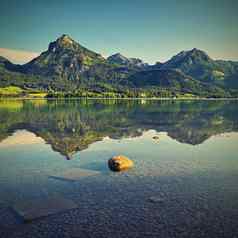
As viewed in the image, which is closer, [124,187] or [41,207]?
[41,207]

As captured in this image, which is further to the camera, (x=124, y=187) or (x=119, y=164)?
(x=119, y=164)

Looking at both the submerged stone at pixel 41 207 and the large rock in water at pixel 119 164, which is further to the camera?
the large rock in water at pixel 119 164

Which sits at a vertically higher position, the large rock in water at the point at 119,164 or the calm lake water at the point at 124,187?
the large rock in water at the point at 119,164

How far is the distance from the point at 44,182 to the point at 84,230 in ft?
45.7

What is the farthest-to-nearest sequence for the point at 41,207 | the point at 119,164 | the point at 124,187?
the point at 119,164 → the point at 124,187 → the point at 41,207

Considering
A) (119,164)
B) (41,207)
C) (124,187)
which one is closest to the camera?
(41,207)

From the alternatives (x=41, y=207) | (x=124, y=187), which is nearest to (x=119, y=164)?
(x=124, y=187)

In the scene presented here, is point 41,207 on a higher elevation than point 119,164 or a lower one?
lower

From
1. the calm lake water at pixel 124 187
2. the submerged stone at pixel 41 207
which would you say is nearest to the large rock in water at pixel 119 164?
the calm lake water at pixel 124 187

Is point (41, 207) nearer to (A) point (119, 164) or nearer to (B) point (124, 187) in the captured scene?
(B) point (124, 187)

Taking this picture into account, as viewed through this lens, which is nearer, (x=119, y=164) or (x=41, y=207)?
(x=41, y=207)

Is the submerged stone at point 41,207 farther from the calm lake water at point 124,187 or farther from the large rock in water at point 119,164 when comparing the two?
the large rock in water at point 119,164

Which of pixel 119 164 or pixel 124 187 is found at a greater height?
pixel 119 164

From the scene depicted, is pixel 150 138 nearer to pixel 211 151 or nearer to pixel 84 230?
pixel 211 151
